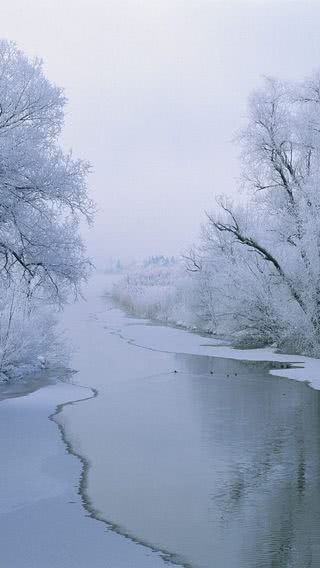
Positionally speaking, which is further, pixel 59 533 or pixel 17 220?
pixel 17 220

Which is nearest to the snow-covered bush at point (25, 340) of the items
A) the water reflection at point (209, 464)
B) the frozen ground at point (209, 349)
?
the water reflection at point (209, 464)

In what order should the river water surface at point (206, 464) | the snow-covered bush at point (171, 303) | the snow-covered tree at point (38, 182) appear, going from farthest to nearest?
the snow-covered bush at point (171, 303)
the snow-covered tree at point (38, 182)
the river water surface at point (206, 464)

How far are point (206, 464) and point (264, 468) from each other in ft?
3.07

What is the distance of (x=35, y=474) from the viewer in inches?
417

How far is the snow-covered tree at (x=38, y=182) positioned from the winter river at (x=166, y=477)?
3.64m

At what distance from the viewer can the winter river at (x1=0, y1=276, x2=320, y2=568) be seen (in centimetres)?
768

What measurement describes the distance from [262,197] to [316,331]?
7.51 metres

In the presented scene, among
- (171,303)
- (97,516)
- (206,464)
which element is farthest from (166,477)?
(171,303)

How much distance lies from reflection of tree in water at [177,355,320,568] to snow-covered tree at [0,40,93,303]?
507 centimetres

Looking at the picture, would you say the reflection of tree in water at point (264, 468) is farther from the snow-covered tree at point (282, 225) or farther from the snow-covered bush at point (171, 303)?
the snow-covered bush at point (171, 303)

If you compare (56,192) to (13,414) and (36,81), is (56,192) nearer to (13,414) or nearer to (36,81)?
(36,81)

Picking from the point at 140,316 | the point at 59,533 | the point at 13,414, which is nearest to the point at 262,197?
the point at 13,414

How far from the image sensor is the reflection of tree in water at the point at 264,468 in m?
7.87

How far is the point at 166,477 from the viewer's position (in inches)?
424
